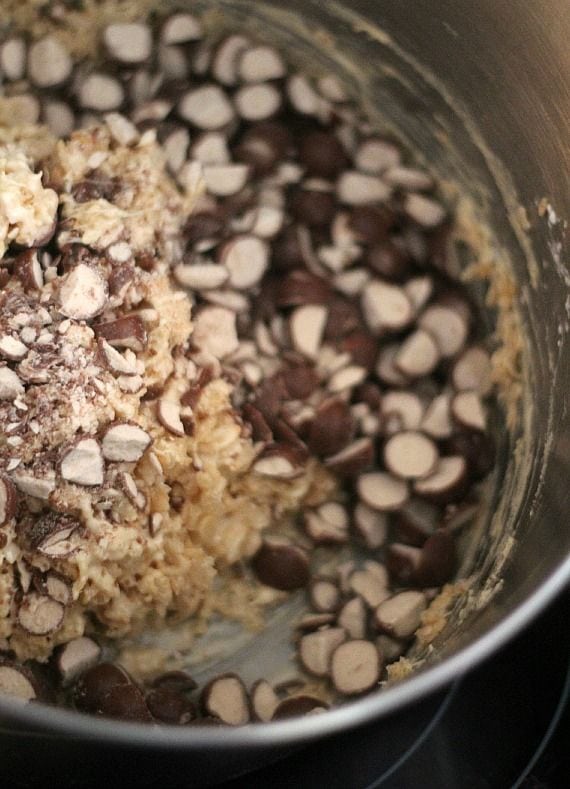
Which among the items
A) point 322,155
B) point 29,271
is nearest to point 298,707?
point 29,271

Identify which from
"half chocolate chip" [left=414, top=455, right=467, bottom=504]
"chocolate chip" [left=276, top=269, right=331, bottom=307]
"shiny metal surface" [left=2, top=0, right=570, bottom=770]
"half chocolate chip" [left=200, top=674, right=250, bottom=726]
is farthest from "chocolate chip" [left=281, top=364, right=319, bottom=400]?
"half chocolate chip" [left=200, top=674, right=250, bottom=726]

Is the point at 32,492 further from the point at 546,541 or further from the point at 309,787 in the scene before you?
the point at 546,541

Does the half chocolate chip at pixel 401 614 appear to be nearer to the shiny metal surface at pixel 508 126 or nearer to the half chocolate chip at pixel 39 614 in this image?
the shiny metal surface at pixel 508 126

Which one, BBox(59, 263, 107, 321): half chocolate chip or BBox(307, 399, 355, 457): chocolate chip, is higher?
BBox(59, 263, 107, 321): half chocolate chip

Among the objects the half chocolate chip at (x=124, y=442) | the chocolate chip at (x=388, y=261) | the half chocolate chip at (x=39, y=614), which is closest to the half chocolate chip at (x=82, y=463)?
the half chocolate chip at (x=124, y=442)

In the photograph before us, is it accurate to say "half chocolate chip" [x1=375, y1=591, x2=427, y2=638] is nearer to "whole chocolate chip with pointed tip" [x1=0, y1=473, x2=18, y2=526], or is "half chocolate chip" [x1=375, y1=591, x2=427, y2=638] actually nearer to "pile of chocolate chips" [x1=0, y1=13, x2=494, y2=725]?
"pile of chocolate chips" [x1=0, y1=13, x2=494, y2=725]

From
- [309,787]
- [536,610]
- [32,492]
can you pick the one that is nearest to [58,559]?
[32,492]
